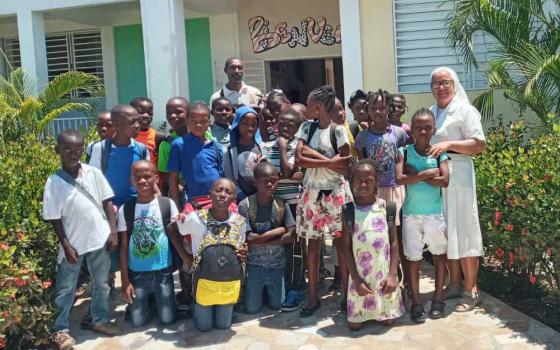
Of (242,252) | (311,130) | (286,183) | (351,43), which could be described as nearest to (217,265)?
(242,252)

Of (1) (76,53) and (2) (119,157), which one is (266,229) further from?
(1) (76,53)

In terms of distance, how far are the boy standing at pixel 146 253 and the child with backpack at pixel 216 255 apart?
0.14m

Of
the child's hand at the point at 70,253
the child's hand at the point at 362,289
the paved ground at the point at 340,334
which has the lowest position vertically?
the paved ground at the point at 340,334

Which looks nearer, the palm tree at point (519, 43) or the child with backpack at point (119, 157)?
the child with backpack at point (119, 157)

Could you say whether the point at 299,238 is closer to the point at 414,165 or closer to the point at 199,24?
the point at 414,165

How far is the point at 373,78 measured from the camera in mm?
8492

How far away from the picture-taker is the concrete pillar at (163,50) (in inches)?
354

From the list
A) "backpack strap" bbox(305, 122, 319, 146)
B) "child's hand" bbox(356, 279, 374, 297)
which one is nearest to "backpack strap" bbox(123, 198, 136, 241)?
"backpack strap" bbox(305, 122, 319, 146)

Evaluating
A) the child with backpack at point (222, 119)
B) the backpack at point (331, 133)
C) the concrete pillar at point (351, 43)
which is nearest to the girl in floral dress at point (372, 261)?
the backpack at point (331, 133)

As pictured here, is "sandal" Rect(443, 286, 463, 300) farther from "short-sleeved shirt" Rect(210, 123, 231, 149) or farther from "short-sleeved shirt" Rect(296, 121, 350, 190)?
"short-sleeved shirt" Rect(210, 123, 231, 149)

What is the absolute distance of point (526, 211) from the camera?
13.6 ft

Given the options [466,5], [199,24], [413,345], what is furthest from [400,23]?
[413,345]

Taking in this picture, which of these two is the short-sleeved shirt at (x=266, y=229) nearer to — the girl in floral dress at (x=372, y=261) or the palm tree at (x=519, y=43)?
the girl in floral dress at (x=372, y=261)

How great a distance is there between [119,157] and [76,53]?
26.6 feet
